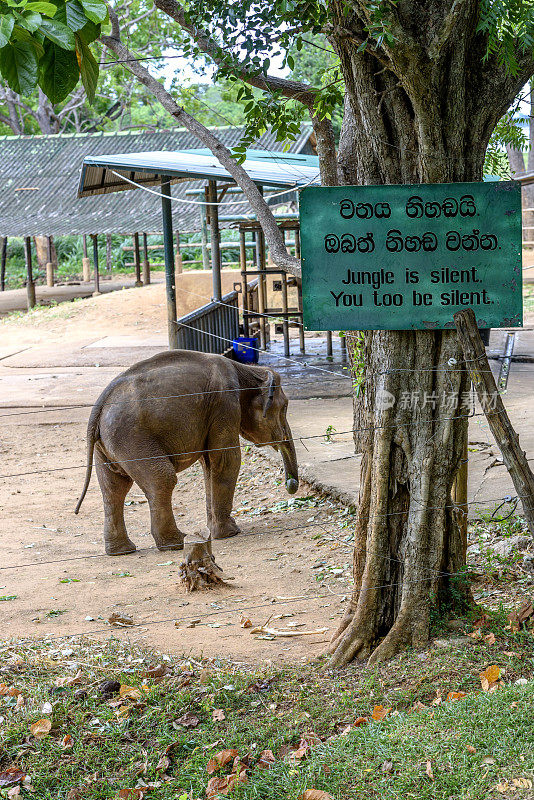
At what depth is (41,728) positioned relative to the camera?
3.75 m

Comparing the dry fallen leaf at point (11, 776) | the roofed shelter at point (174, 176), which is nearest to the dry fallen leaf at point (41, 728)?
the dry fallen leaf at point (11, 776)

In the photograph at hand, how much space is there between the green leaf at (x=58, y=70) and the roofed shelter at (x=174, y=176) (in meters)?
7.78

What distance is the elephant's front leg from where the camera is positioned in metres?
7.36

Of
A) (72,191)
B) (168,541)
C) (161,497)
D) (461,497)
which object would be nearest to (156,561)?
(168,541)

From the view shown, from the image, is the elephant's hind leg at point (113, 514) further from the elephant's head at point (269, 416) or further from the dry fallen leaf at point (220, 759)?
the dry fallen leaf at point (220, 759)

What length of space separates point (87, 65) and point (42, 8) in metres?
0.38

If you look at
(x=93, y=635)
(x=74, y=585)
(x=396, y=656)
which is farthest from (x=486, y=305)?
(x=74, y=585)

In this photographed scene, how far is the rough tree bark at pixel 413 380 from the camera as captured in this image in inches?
153

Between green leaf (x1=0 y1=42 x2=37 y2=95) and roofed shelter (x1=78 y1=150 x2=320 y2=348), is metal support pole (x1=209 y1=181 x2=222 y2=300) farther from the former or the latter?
green leaf (x1=0 y1=42 x2=37 y2=95)

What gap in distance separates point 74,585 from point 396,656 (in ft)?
9.83

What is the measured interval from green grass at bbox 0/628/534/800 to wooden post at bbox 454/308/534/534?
2.61 feet

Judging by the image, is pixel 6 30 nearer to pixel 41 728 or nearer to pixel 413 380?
pixel 413 380

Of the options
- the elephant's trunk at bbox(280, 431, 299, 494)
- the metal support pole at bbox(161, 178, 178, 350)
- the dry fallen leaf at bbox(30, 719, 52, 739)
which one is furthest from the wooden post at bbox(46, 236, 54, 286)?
the dry fallen leaf at bbox(30, 719, 52, 739)

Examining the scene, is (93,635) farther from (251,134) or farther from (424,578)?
(251,134)
